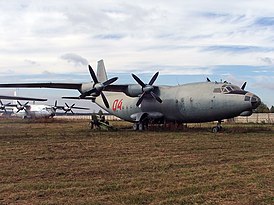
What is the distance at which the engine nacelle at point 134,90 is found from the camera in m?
30.3

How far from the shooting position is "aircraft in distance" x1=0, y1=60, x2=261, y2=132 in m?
24.7

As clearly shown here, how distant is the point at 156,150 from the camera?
14.7 metres

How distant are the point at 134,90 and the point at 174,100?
3.55m

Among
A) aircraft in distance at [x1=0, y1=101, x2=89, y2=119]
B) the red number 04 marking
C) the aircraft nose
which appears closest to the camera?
the aircraft nose

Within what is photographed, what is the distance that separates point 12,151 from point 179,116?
16225mm

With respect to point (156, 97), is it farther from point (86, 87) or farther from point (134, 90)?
point (86, 87)

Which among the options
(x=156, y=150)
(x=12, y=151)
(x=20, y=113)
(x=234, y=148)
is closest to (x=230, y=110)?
(x=234, y=148)

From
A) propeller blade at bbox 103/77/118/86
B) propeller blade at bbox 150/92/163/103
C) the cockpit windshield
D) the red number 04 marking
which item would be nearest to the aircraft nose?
the cockpit windshield

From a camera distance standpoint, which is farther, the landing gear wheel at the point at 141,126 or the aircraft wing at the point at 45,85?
the aircraft wing at the point at 45,85

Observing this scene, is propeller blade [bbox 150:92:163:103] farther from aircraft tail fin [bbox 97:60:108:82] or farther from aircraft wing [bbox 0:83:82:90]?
aircraft tail fin [bbox 97:60:108:82]

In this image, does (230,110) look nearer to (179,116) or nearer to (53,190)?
(179,116)

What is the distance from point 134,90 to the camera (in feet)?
100

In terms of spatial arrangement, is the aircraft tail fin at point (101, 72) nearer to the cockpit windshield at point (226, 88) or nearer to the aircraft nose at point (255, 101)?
the cockpit windshield at point (226, 88)

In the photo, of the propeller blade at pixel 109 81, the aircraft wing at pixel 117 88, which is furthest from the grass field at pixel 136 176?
the aircraft wing at pixel 117 88
